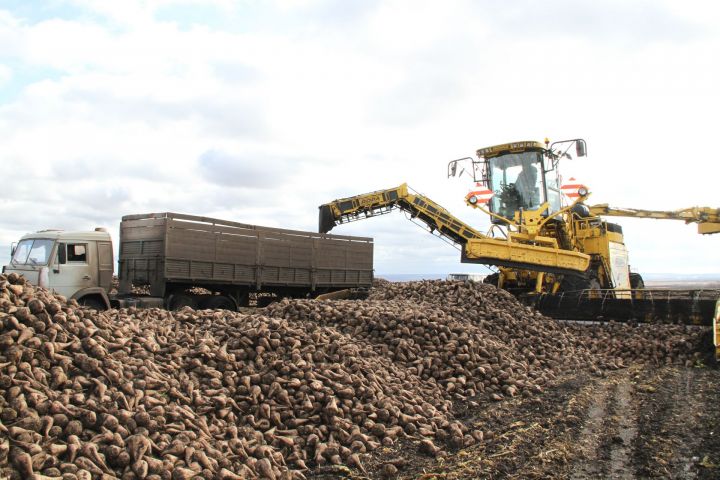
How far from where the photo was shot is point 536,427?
5.83 m

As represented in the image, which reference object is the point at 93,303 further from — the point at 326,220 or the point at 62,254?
the point at 326,220

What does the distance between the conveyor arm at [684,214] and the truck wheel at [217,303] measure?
1147cm

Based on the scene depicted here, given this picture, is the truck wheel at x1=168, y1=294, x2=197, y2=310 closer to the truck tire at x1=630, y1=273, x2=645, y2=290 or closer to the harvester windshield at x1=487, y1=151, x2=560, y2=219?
the harvester windshield at x1=487, y1=151, x2=560, y2=219

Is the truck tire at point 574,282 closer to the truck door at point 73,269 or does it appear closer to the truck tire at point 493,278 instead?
the truck tire at point 493,278

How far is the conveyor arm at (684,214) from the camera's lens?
17.9m

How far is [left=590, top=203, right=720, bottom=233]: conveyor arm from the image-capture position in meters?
17.9

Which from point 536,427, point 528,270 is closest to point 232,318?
point 536,427

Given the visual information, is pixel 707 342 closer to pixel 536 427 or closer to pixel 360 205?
pixel 536 427

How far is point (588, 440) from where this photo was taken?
548 centimetres

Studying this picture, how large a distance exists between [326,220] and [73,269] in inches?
296

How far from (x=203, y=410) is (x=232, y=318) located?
2.51 meters

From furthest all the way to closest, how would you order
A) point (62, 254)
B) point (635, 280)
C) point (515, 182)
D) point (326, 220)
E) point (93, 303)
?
1. point (326, 220)
2. point (635, 280)
3. point (515, 182)
4. point (93, 303)
5. point (62, 254)

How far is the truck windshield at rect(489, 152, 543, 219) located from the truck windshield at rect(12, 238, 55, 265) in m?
10.1

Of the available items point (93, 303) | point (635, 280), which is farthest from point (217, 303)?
point (635, 280)
